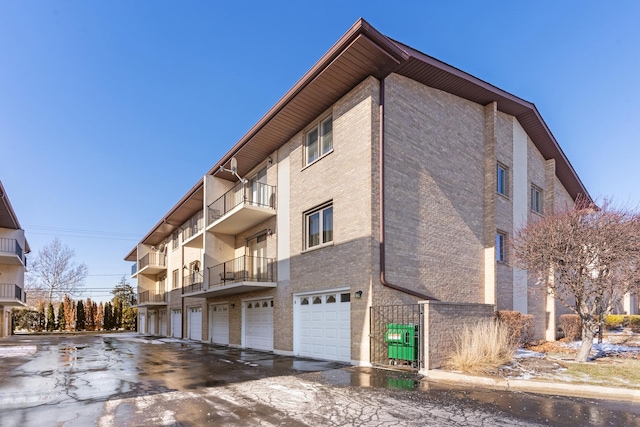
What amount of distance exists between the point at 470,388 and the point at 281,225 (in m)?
9.61

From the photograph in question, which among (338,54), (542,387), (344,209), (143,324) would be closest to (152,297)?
(143,324)

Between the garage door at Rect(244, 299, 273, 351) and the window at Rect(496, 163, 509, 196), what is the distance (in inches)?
402

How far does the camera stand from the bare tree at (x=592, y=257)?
35.1 feet

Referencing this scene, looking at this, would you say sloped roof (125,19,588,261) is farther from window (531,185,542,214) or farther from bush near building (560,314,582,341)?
bush near building (560,314,582,341)

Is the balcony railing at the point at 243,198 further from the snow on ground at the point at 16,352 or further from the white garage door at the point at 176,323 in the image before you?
the white garage door at the point at 176,323

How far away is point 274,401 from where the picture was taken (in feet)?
24.5

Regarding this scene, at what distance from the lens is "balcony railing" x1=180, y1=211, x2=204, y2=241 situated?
25703 millimetres

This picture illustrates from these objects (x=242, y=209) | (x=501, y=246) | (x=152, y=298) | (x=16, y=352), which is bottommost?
(x=16, y=352)

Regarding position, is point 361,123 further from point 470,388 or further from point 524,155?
point 524,155

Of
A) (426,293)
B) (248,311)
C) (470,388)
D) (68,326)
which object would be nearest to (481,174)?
(426,293)

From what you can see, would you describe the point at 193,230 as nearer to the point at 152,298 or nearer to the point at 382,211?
the point at 152,298

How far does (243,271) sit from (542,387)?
516 inches

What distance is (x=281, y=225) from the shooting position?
54.1 feet

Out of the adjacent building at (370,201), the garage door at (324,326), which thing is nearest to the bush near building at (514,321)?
the adjacent building at (370,201)
